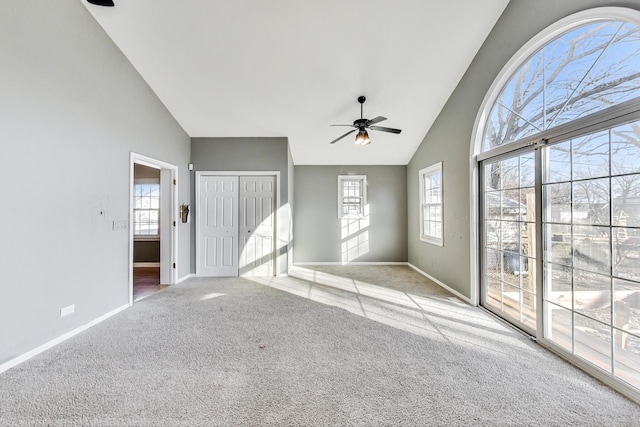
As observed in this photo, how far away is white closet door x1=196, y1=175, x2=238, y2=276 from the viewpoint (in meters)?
5.08

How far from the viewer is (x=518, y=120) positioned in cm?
286

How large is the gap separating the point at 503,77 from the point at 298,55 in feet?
8.15

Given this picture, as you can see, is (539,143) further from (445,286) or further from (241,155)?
(241,155)

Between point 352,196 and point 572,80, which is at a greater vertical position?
point 572,80

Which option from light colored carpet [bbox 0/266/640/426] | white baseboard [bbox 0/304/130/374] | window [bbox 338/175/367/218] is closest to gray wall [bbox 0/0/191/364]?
white baseboard [bbox 0/304/130/374]

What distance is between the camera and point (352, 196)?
634 cm

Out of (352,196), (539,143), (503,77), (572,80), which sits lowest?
(352,196)

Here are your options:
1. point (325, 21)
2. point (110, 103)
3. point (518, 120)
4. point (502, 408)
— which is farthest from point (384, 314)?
point (110, 103)

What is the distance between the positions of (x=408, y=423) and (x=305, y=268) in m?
4.33

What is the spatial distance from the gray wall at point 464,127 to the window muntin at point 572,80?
0.65 feet

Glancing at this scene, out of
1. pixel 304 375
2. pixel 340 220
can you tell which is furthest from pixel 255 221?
pixel 304 375

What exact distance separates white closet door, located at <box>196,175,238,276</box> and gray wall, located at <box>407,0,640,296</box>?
3871 mm

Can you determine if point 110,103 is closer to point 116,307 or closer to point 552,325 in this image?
point 116,307

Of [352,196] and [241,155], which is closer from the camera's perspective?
[241,155]
